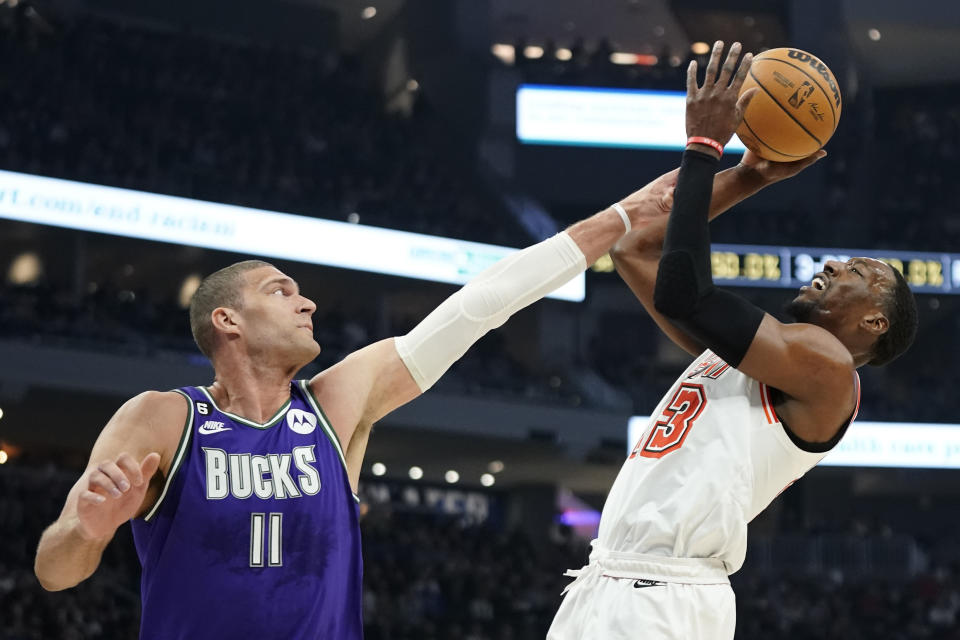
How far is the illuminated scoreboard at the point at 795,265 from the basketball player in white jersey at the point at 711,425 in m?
21.5

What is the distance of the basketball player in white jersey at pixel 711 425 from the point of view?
3166mm

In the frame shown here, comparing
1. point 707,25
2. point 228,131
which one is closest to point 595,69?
point 707,25

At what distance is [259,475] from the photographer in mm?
2959

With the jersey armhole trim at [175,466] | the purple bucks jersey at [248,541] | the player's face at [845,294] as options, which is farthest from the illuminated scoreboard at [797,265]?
the jersey armhole trim at [175,466]

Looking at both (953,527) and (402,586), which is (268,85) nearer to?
(402,586)

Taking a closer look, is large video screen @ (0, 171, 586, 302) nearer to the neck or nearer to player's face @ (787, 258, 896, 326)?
the neck

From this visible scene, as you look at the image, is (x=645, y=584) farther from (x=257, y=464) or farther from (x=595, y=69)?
(x=595, y=69)

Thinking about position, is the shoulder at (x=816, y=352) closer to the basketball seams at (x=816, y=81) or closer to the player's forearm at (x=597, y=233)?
the player's forearm at (x=597, y=233)

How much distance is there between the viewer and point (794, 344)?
3.17 metres

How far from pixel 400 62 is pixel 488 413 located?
11187 millimetres

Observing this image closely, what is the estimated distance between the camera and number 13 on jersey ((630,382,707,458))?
3.32m

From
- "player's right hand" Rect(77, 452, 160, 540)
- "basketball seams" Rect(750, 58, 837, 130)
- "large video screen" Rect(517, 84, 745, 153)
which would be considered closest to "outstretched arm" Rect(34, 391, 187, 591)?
"player's right hand" Rect(77, 452, 160, 540)

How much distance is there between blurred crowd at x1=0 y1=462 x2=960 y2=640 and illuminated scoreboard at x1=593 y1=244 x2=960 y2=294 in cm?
630

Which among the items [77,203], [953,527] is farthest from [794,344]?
[953,527]
